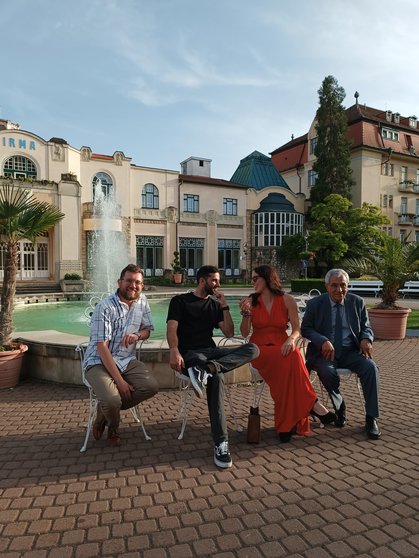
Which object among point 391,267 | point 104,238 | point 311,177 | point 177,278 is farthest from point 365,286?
point 311,177

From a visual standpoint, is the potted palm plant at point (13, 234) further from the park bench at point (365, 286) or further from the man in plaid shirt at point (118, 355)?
the park bench at point (365, 286)

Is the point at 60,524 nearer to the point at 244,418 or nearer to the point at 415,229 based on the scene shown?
the point at 244,418

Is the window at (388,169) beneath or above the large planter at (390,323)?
above

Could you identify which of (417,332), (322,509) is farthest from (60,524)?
(417,332)

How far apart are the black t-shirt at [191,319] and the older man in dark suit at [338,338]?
1158 mm

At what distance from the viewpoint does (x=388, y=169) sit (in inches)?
1499

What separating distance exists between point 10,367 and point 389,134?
Result: 41.5 meters

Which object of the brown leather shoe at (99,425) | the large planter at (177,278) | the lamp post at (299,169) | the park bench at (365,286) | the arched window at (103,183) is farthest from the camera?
the lamp post at (299,169)

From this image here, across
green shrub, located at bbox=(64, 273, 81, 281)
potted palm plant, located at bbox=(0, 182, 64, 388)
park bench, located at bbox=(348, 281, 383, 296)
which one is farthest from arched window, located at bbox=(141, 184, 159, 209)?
potted palm plant, located at bbox=(0, 182, 64, 388)

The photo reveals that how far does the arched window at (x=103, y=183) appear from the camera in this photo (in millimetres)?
29547

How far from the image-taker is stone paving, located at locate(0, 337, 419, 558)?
226 centimetres

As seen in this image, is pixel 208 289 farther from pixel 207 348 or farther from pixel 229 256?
pixel 229 256

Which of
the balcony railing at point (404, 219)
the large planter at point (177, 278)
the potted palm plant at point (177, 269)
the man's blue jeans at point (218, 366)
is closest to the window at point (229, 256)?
the potted palm plant at point (177, 269)

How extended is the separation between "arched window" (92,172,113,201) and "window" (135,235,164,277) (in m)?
4.21
